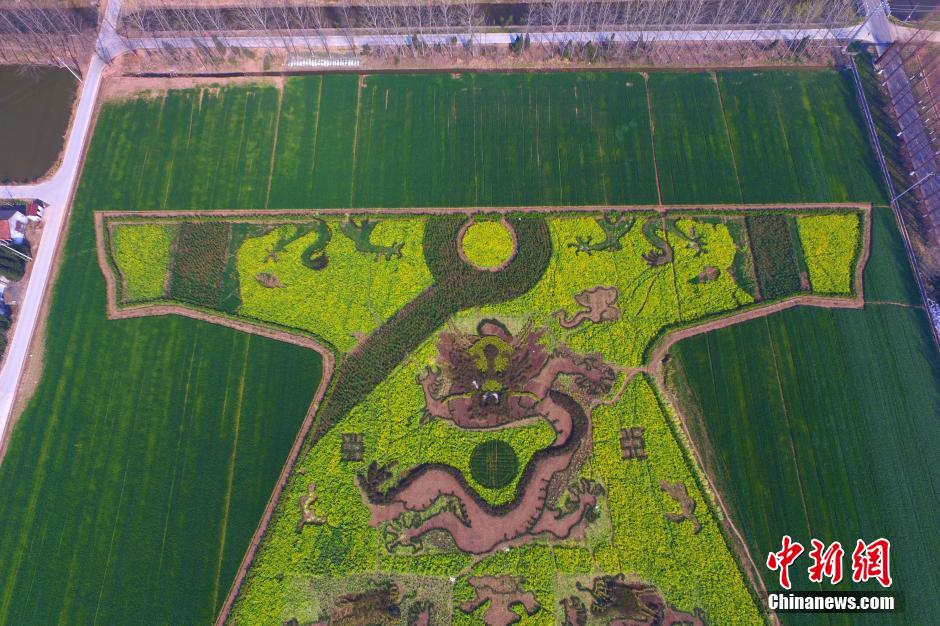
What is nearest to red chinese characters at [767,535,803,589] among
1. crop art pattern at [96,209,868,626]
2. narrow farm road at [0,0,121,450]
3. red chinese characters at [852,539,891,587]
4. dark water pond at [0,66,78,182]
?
crop art pattern at [96,209,868,626]

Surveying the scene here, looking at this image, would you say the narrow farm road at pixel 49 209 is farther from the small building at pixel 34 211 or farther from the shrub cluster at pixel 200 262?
the shrub cluster at pixel 200 262

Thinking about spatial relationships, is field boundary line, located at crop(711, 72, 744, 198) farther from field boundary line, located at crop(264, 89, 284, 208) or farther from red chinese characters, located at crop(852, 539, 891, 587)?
field boundary line, located at crop(264, 89, 284, 208)

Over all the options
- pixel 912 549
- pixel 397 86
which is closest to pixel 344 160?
pixel 397 86

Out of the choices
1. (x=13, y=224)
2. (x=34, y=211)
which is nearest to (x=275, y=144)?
(x=34, y=211)

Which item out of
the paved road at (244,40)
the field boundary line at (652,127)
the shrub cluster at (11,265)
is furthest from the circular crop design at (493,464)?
the shrub cluster at (11,265)

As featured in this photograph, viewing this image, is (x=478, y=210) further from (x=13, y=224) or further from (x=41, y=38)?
(x=41, y=38)

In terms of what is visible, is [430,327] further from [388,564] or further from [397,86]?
[397,86]
